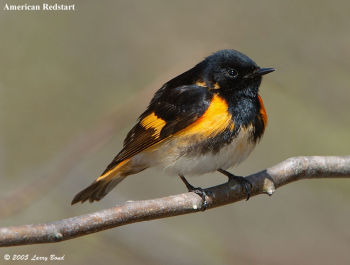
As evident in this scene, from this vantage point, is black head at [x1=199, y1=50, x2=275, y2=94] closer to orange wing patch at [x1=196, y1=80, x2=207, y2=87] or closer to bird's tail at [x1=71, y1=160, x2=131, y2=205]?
orange wing patch at [x1=196, y1=80, x2=207, y2=87]

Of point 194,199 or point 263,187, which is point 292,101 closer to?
point 263,187

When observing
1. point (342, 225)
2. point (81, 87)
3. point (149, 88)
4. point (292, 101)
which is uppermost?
point (81, 87)

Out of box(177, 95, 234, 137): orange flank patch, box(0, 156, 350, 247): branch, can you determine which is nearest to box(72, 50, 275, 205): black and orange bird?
box(177, 95, 234, 137): orange flank patch

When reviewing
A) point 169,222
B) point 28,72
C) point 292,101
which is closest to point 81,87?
point 28,72

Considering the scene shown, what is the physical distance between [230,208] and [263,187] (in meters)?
1.77

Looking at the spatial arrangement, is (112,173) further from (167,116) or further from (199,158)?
(199,158)

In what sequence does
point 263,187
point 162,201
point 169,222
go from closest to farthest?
point 162,201
point 263,187
point 169,222

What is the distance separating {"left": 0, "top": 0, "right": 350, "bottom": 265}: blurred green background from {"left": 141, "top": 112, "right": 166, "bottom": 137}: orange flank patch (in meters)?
0.19

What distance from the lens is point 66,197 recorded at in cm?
445

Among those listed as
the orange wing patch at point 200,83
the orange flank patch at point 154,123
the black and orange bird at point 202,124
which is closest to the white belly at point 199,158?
the black and orange bird at point 202,124

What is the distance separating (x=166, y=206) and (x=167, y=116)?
103cm

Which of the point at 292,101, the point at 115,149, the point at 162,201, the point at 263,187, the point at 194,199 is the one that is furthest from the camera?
the point at 115,149

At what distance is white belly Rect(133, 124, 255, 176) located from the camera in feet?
11.7

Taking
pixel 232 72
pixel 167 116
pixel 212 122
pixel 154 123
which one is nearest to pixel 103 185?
pixel 154 123
